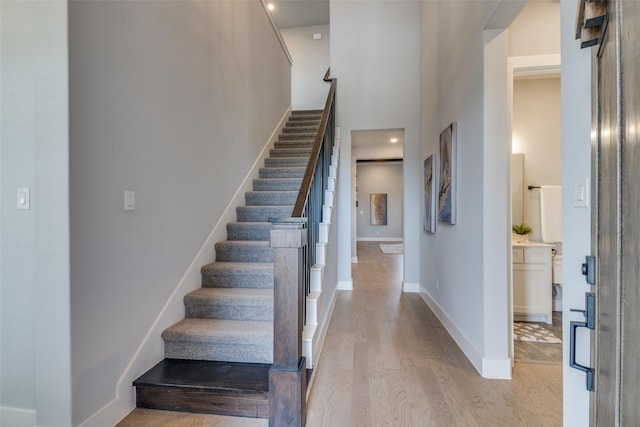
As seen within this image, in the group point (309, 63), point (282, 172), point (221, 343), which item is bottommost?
point (221, 343)

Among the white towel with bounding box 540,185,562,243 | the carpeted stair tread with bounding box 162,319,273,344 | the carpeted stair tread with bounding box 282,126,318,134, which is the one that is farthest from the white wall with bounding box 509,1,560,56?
the carpeted stair tread with bounding box 282,126,318,134

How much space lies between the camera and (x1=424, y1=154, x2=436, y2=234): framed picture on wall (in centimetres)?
359

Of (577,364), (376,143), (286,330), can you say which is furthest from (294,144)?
(577,364)

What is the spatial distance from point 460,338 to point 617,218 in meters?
2.25

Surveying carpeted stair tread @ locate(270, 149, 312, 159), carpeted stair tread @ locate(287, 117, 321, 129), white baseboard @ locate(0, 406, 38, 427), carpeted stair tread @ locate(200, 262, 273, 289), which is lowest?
white baseboard @ locate(0, 406, 38, 427)

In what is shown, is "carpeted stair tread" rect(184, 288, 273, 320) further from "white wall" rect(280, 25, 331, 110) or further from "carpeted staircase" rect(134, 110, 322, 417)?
"white wall" rect(280, 25, 331, 110)

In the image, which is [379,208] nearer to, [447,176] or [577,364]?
[447,176]

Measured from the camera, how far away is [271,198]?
138 inches

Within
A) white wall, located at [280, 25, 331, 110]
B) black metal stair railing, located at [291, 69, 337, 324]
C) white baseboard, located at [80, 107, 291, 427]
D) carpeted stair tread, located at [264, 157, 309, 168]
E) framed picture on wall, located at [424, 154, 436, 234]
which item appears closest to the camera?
white baseboard, located at [80, 107, 291, 427]

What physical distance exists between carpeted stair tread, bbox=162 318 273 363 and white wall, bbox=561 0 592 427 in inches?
64.2

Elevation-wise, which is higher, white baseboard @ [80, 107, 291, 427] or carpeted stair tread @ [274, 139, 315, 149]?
carpeted stair tread @ [274, 139, 315, 149]

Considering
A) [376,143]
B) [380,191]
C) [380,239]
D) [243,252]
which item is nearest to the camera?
[243,252]

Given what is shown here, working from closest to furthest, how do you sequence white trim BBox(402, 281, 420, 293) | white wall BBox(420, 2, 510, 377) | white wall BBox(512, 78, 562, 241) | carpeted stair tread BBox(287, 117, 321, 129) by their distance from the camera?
white wall BBox(420, 2, 510, 377) → white wall BBox(512, 78, 562, 241) → white trim BBox(402, 281, 420, 293) → carpeted stair tread BBox(287, 117, 321, 129)

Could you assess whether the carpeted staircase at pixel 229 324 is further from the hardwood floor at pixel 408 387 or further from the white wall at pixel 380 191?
the white wall at pixel 380 191
